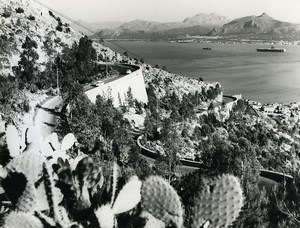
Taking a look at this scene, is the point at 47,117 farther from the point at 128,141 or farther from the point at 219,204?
the point at 219,204

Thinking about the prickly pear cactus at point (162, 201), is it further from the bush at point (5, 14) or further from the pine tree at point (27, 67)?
the bush at point (5, 14)

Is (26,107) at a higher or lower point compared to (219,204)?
lower

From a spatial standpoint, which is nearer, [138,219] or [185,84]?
[138,219]

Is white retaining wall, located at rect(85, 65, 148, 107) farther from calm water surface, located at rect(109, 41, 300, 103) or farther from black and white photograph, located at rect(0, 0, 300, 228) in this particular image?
calm water surface, located at rect(109, 41, 300, 103)

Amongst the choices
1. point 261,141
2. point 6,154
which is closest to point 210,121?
point 261,141

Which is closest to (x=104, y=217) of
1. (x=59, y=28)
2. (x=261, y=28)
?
(x=59, y=28)

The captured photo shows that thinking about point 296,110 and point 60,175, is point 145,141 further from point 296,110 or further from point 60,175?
point 296,110
